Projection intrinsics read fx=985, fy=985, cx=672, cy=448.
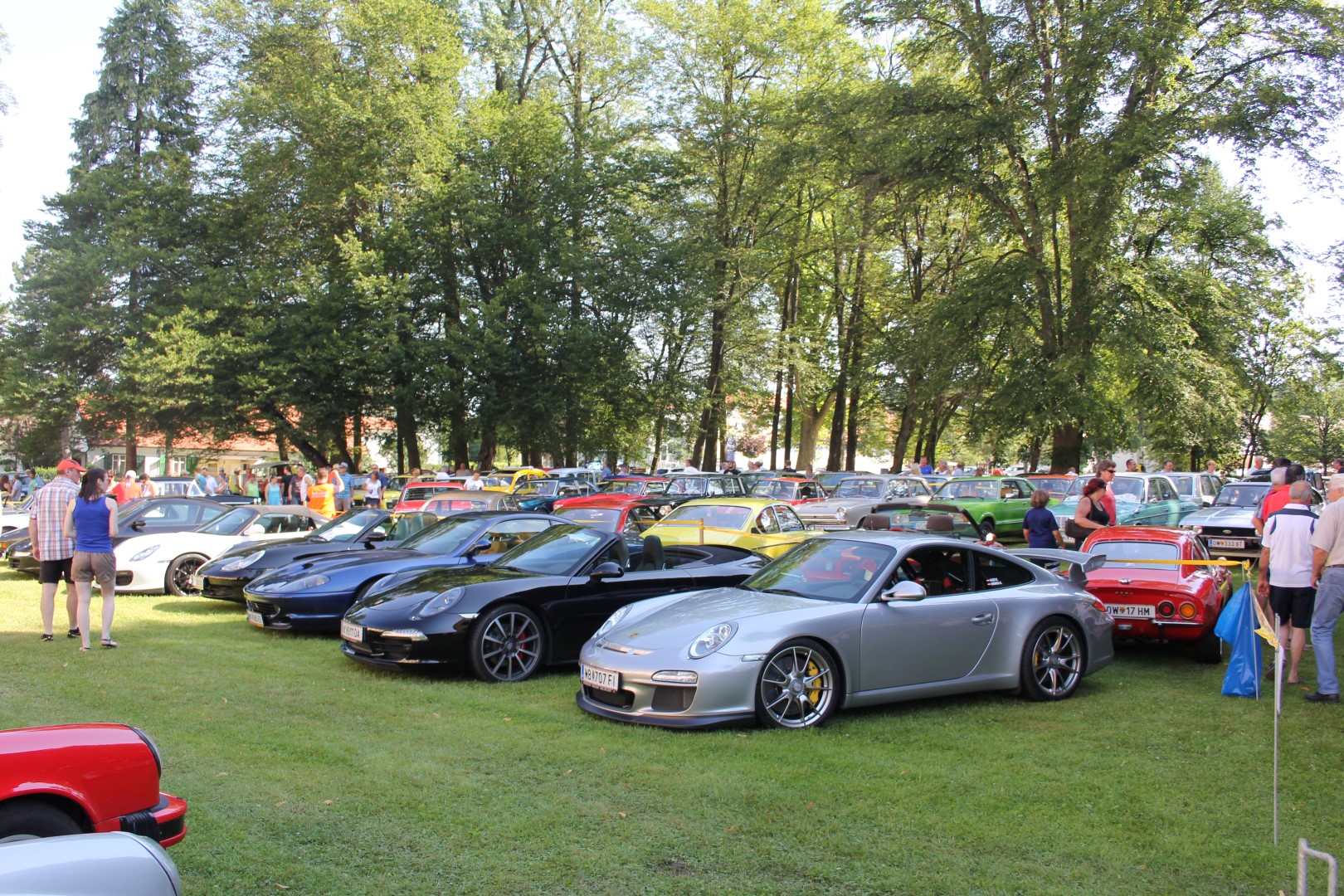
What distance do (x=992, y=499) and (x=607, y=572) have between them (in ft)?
55.2

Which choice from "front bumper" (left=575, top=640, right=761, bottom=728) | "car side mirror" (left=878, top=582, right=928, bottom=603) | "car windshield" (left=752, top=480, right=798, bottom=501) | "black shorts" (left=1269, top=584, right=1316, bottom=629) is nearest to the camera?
"front bumper" (left=575, top=640, right=761, bottom=728)

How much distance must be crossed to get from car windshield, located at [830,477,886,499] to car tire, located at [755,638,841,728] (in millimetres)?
16886

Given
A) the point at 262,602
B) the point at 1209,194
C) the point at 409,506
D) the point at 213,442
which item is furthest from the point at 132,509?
the point at 1209,194

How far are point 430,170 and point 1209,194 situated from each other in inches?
1019

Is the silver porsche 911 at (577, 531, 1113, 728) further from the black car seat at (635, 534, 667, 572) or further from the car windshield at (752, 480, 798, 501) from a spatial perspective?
the car windshield at (752, 480, 798, 501)

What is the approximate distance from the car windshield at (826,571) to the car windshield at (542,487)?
15938 mm

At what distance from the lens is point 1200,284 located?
96.2 feet

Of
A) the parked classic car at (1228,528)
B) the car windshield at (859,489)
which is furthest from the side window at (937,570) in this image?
the car windshield at (859,489)

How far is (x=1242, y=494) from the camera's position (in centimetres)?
2083

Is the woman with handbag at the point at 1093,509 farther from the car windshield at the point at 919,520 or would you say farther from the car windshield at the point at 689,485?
the car windshield at the point at 689,485

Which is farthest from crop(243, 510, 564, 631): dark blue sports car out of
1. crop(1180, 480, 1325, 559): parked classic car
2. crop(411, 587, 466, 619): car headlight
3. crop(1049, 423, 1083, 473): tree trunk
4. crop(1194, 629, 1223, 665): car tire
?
crop(1049, 423, 1083, 473): tree trunk

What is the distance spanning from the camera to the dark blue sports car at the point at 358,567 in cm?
1038

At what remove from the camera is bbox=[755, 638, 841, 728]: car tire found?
6.63 m

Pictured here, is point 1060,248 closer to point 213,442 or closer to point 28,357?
point 213,442
